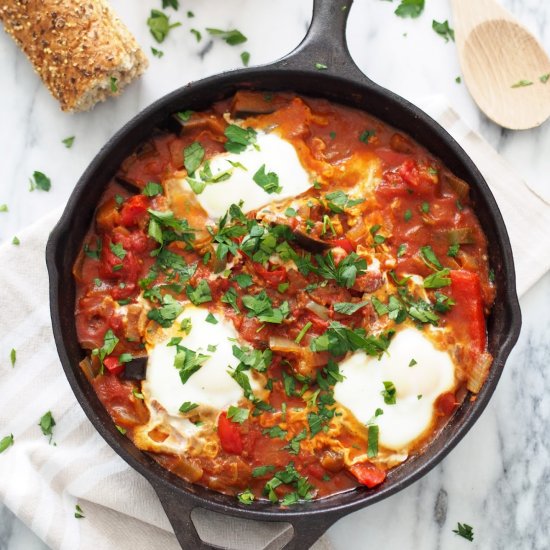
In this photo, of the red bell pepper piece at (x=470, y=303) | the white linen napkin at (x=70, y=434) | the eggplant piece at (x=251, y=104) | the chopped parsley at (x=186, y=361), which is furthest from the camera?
the white linen napkin at (x=70, y=434)

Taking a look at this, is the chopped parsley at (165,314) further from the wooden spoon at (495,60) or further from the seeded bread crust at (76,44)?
the wooden spoon at (495,60)

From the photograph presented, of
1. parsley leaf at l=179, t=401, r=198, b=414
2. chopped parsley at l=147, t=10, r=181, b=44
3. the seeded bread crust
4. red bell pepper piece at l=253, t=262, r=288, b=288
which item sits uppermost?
the seeded bread crust

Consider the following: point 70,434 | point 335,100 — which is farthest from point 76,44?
point 70,434

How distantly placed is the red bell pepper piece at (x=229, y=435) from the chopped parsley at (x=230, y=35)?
2.18m

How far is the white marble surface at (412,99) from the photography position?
16.0 feet

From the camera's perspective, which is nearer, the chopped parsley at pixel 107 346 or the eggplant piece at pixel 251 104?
the chopped parsley at pixel 107 346

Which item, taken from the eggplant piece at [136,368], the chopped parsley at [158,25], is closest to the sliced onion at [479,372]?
the eggplant piece at [136,368]

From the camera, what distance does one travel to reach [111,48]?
4.54 meters

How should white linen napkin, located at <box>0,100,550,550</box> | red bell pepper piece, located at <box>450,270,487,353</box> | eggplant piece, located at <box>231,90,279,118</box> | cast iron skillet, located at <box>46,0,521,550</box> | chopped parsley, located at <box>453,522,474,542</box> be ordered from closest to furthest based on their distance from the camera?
cast iron skillet, located at <box>46,0,521,550</box>
red bell pepper piece, located at <box>450,270,487,353</box>
eggplant piece, located at <box>231,90,279,118</box>
white linen napkin, located at <box>0,100,550,550</box>
chopped parsley, located at <box>453,522,474,542</box>

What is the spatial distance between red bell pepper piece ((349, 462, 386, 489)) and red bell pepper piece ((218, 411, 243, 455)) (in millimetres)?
611

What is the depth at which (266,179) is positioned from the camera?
4.42 m

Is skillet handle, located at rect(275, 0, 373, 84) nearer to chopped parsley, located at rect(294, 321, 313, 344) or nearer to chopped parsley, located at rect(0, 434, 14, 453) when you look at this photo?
chopped parsley, located at rect(294, 321, 313, 344)

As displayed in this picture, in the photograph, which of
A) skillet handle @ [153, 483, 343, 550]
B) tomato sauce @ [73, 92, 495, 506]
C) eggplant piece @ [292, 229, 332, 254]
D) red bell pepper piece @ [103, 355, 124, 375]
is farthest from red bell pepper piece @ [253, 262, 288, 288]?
skillet handle @ [153, 483, 343, 550]

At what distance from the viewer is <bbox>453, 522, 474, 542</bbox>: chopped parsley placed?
483cm
